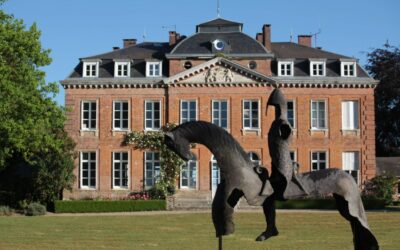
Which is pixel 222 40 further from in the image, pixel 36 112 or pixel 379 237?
pixel 379 237

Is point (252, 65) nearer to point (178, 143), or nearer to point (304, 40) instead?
point (304, 40)

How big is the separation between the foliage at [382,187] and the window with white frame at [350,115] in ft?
11.3

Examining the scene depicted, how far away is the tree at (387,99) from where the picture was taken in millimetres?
46656

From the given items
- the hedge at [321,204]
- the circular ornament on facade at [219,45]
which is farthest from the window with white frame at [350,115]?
the circular ornament on facade at [219,45]

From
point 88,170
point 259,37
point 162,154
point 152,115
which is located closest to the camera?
point 162,154

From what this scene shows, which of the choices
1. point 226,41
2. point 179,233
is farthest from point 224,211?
point 226,41

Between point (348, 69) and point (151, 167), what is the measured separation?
13296 mm

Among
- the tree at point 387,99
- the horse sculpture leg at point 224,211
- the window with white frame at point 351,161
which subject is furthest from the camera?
the tree at point 387,99

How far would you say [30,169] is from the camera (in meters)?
36.8

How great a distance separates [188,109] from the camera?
36.9 m

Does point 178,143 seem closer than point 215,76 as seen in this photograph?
Yes

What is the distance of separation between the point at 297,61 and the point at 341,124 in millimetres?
4702

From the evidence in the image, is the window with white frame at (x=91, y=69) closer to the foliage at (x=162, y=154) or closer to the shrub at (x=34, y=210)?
the foliage at (x=162, y=154)

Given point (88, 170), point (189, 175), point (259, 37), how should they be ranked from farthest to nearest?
point (259, 37) → point (88, 170) → point (189, 175)
